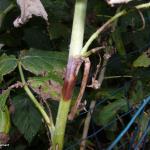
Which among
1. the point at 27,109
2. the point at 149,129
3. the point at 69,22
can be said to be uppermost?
the point at 69,22

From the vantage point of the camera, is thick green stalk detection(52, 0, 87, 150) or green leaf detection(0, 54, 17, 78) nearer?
thick green stalk detection(52, 0, 87, 150)

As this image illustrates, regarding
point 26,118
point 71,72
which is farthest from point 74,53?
point 26,118

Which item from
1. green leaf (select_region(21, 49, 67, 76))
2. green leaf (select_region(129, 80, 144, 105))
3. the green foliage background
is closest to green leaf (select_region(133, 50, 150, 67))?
the green foliage background

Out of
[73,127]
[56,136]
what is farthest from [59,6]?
[56,136]

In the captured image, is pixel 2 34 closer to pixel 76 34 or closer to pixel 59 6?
pixel 59 6

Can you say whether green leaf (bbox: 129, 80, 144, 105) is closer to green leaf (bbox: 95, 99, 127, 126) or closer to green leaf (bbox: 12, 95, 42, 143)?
green leaf (bbox: 95, 99, 127, 126)

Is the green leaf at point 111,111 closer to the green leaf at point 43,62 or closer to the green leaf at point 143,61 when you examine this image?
the green leaf at point 143,61
